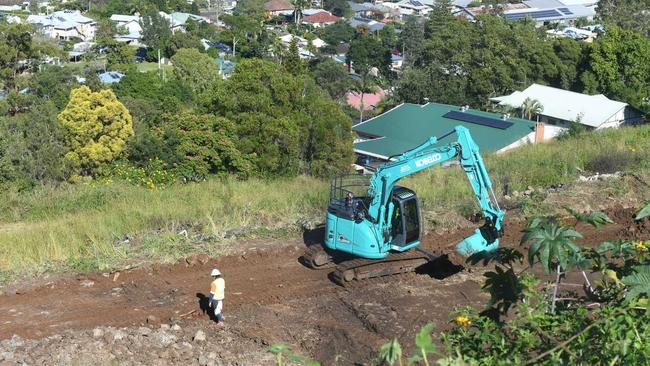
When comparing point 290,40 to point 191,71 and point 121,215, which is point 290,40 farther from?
point 121,215

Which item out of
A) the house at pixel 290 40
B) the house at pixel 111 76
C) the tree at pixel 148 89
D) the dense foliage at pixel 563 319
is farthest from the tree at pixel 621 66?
the dense foliage at pixel 563 319

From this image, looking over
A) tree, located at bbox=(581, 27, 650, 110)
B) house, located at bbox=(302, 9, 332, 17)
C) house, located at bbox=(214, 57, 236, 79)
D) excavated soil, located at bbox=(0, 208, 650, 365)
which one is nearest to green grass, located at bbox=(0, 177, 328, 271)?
excavated soil, located at bbox=(0, 208, 650, 365)

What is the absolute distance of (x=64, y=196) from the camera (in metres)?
18.8

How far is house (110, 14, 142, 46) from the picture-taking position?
264ft

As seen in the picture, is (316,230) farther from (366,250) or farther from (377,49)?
(377,49)

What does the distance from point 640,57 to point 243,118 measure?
3091 cm

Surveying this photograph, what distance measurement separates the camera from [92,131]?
27.6 m

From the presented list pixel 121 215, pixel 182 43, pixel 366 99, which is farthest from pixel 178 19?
pixel 121 215

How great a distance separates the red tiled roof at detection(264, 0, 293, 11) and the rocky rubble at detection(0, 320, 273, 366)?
9324 centimetres

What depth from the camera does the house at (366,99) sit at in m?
60.0

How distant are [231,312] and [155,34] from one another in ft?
217

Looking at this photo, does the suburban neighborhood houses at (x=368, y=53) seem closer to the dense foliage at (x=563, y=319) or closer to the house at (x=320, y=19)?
the house at (x=320, y=19)

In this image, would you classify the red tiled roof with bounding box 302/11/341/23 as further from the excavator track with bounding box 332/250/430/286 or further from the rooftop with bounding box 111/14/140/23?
the excavator track with bounding box 332/250/430/286

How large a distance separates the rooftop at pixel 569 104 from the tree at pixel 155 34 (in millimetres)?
35822
